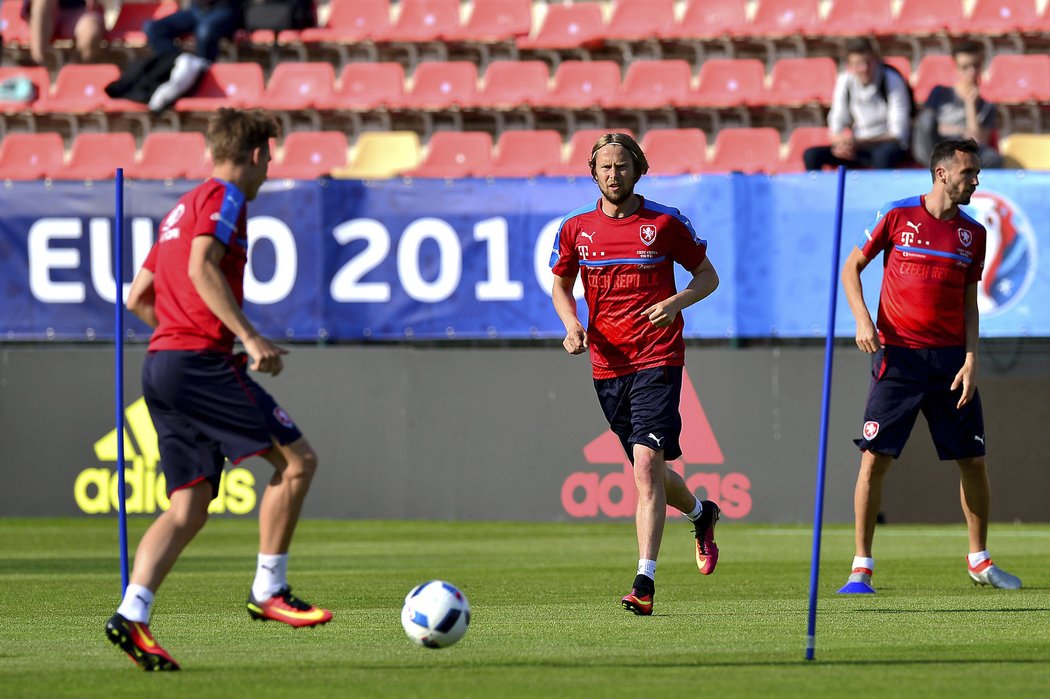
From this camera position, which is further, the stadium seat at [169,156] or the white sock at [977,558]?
the stadium seat at [169,156]

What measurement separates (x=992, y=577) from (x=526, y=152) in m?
10.7

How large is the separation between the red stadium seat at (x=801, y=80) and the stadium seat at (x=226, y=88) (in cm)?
626

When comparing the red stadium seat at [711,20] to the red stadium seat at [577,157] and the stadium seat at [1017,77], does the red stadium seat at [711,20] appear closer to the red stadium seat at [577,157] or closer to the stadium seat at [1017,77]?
the red stadium seat at [577,157]

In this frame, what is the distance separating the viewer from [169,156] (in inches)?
800

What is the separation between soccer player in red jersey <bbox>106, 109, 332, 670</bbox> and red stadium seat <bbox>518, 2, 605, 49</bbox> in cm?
1525

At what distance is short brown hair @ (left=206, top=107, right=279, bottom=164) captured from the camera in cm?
659

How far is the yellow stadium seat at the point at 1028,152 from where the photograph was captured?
17.1 meters

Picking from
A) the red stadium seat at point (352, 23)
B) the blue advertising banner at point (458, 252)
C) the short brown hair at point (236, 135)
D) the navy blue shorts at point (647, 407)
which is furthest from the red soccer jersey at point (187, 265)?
the red stadium seat at point (352, 23)

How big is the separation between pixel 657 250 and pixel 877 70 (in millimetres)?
9075

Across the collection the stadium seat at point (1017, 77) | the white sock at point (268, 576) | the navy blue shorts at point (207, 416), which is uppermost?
the stadium seat at point (1017, 77)

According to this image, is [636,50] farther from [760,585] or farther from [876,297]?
[760,585]

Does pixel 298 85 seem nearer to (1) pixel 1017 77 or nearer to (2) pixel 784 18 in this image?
(2) pixel 784 18

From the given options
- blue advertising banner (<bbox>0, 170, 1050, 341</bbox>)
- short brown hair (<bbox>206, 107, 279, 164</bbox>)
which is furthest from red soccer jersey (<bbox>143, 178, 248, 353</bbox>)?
blue advertising banner (<bbox>0, 170, 1050, 341</bbox>)

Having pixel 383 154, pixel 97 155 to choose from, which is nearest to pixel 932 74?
pixel 383 154
